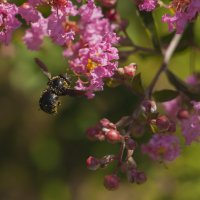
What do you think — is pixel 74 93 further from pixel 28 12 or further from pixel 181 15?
pixel 181 15

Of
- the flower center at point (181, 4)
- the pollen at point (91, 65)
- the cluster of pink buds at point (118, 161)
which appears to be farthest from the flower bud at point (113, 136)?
the flower center at point (181, 4)

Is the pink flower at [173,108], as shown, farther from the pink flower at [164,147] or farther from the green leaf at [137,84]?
the green leaf at [137,84]

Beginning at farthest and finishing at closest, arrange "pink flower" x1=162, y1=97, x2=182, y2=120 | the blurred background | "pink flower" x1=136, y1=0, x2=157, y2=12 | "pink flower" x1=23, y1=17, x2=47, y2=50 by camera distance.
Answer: the blurred background, "pink flower" x1=162, y1=97, x2=182, y2=120, "pink flower" x1=23, y1=17, x2=47, y2=50, "pink flower" x1=136, y1=0, x2=157, y2=12

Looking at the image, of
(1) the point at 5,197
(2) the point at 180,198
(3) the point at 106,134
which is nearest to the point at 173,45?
(3) the point at 106,134

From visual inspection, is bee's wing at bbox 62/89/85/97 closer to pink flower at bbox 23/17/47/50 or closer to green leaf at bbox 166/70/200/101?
pink flower at bbox 23/17/47/50

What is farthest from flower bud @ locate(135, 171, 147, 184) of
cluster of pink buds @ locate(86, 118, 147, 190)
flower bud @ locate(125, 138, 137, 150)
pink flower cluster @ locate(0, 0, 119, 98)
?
pink flower cluster @ locate(0, 0, 119, 98)

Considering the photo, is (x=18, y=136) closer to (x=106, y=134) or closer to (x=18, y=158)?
(x=18, y=158)
